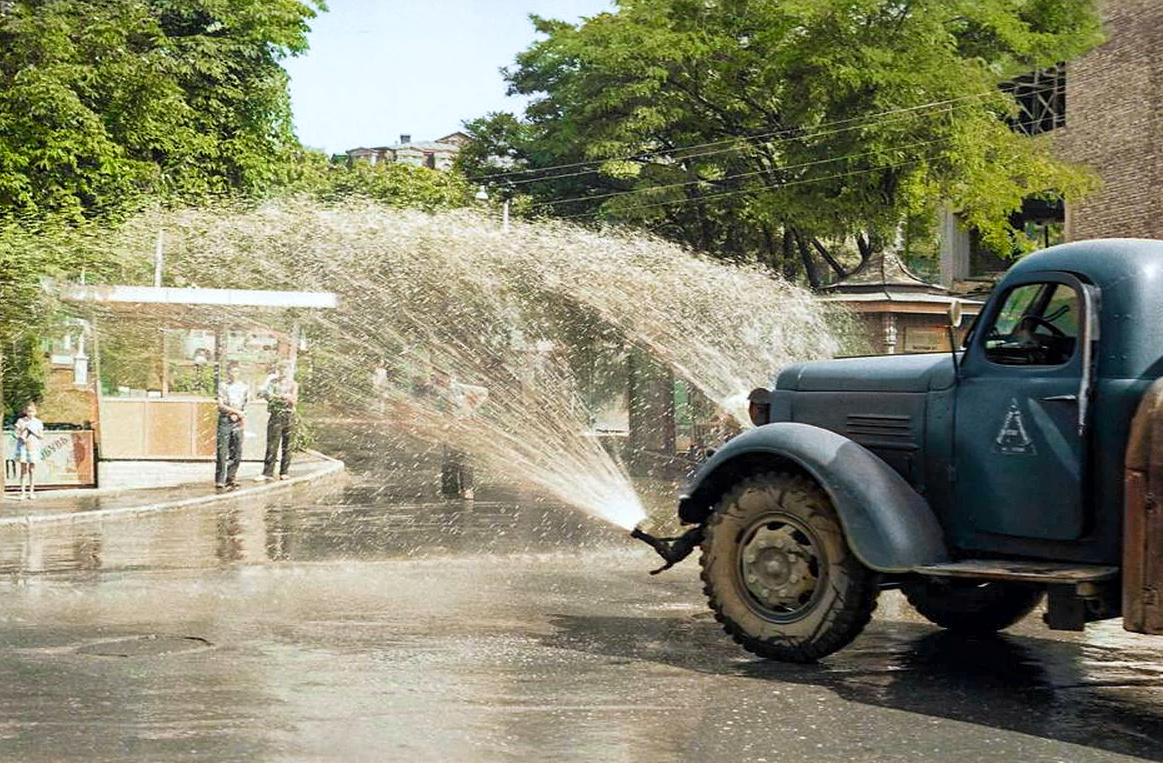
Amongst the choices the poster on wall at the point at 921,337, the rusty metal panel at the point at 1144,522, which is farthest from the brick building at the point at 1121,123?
the rusty metal panel at the point at 1144,522

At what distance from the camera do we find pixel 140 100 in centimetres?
4044

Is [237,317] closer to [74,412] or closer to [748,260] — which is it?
[74,412]

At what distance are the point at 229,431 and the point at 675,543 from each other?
16964mm

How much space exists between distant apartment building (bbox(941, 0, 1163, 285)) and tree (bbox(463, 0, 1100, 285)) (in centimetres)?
259

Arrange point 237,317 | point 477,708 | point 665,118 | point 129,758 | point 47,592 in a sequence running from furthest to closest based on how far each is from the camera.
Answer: point 665,118, point 237,317, point 47,592, point 477,708, point 129,758

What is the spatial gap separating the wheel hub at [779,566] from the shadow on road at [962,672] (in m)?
0.38

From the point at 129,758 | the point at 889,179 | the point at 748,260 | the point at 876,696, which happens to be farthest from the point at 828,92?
the point at 129,758

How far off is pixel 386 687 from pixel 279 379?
1891 centimetres

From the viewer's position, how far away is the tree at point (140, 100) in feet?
127

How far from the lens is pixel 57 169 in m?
39.2

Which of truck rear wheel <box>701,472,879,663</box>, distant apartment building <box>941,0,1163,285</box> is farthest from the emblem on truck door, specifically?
distant apartment building <box>941,0,1163,285</box>

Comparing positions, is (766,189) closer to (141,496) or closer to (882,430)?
(141,496)

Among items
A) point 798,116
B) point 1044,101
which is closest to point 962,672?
point 798,116

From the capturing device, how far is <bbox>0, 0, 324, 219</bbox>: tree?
127 feet
